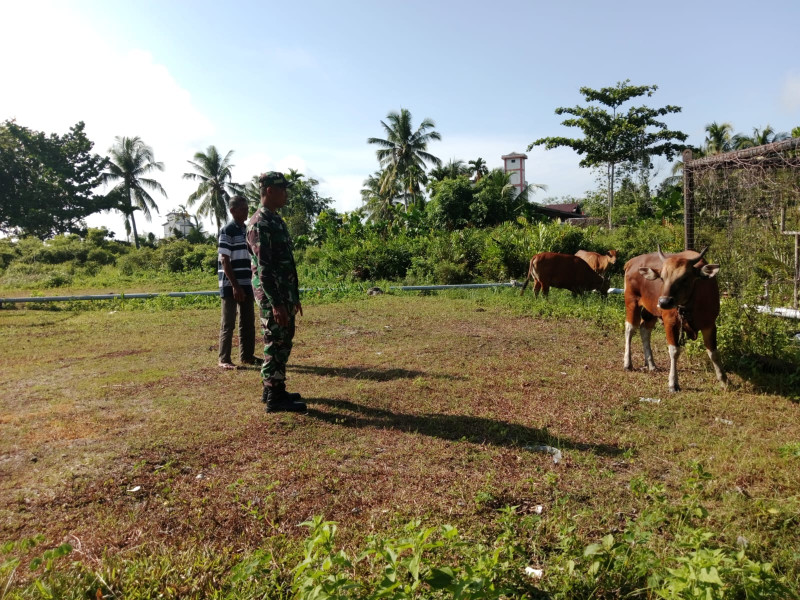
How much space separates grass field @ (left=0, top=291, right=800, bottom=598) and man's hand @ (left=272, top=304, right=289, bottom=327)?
83 cm

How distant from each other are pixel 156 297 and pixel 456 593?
13.2 m

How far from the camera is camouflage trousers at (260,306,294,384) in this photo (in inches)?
183

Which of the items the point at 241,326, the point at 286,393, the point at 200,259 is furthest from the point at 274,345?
the point at 200,259

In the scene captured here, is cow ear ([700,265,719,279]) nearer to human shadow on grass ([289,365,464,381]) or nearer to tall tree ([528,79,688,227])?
human shadow on grass ([289,365,464,381])

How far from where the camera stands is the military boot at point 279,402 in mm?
4746

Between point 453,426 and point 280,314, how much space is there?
172 centimetres

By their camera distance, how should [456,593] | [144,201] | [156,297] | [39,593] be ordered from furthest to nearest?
[144,201] → [156,297] → [39,593] → [456,593]

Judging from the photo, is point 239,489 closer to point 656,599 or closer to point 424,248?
point 656,599

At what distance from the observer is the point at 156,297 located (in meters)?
13.5

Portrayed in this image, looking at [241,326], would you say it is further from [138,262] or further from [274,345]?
[138,262]

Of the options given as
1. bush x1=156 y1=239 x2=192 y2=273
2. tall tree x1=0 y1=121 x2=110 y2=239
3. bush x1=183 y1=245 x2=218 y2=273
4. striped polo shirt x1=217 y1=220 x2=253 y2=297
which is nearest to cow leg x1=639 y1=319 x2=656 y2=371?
striped polo shirt x1=217 y1=220 x2=253 y2=297

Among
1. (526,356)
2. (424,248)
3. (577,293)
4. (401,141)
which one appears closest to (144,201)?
(401,141)

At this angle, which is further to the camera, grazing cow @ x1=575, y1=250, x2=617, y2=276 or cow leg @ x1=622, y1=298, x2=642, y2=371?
grazing cow @ x1=575, y1=250, x2=617, y2=276

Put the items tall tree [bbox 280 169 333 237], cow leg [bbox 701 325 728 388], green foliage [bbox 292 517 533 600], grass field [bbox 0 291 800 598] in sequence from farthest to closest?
1. tall tree [bbox 280 169 333 237]
2. cow leg [bbox 701 325 728 388]
3. grass field [bbox 0 291 800 598]
4. green foliage [bbox 292 517 533 600]
